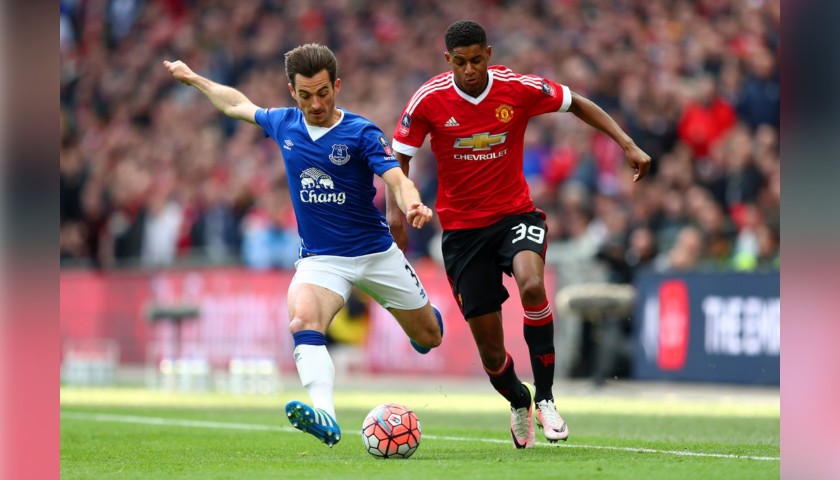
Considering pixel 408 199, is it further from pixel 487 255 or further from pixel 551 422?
pixel 551 422

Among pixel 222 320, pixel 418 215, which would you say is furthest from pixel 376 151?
pixel 222 320

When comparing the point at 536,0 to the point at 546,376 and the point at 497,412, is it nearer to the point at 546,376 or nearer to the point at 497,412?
the point at 497,412

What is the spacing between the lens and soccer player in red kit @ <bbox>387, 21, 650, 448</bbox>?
27.2ft

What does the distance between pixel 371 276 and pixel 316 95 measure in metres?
1.21

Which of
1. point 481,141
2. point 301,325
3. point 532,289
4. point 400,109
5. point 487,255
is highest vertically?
point 400,109

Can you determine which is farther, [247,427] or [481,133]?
[247,427]

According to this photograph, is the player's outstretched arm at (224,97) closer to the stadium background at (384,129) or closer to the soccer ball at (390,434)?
the soccer ball at (390,434)

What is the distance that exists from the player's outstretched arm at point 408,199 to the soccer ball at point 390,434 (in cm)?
120

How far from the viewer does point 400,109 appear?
73.7ft

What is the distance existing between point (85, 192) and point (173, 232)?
12.0 feet

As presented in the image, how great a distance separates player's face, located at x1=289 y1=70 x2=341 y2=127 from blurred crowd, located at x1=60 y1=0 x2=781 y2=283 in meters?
8.82

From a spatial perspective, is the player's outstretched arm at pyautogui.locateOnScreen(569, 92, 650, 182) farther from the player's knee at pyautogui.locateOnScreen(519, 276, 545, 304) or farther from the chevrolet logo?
the player's knee at pyautogui.locateOnScreen(519, 276, 545, 304)

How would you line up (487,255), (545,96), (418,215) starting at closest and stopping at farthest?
1. (418,215)
2. (545,96)
3. (487,255)

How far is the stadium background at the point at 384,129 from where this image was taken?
16.9m
